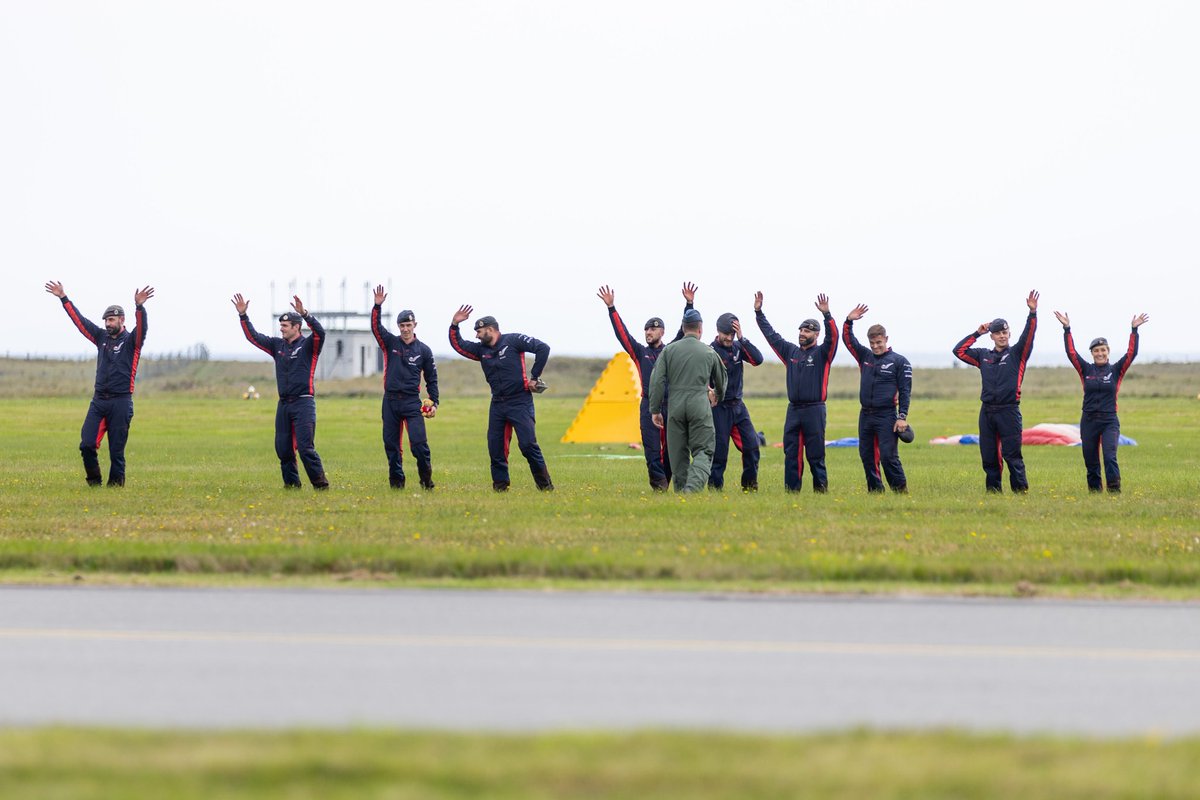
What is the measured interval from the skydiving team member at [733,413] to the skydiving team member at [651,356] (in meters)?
0.59

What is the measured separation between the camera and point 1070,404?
206 feet

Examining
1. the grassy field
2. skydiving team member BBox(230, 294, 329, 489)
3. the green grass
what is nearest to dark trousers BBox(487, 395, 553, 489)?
the grassy field

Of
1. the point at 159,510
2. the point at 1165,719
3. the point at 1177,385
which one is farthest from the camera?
the point at 1177,385

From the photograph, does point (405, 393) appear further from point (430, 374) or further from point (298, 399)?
point (298, 399)

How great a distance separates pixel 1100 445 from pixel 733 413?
4.70 m

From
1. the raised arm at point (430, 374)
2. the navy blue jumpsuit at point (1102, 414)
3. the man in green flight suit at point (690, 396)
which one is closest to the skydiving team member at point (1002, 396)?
the navy blue jumpsuit at point (1102, 414)

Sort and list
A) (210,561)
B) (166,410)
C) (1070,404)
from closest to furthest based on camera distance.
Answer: (210,561)
(166,410)
(1070,404)

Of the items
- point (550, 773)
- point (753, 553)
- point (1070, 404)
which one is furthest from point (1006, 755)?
point (1070, 404)

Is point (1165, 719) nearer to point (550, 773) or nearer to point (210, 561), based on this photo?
point (550, 773)

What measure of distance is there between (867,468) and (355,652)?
37.3 ft

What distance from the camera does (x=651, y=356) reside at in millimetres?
18625

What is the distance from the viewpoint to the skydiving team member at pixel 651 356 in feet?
60.3

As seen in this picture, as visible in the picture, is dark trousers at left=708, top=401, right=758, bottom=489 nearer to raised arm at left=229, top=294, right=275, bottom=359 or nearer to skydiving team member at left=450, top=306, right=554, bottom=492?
skydiving team member at left=450, top=306, right=554, bottom=492

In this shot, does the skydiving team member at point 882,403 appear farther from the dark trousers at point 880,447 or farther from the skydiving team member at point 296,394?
the skydiving team member at point 296,394
